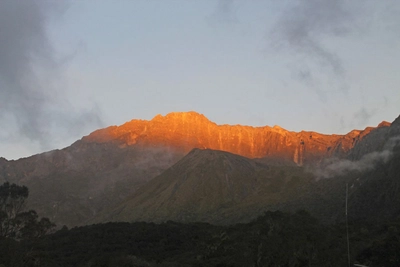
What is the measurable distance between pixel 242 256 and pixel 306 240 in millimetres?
12751

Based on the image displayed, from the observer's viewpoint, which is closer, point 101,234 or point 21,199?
point 21,199

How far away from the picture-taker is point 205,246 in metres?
102

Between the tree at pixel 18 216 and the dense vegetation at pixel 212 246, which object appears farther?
the tree at pixel 18 216

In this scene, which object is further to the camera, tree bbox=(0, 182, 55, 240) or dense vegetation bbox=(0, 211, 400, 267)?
tree bbox=(0, 182, 55, 240)

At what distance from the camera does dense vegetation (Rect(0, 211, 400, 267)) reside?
75.4m

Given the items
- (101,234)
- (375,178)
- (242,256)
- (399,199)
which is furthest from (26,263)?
(375,178)

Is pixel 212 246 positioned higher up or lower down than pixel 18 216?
lower down

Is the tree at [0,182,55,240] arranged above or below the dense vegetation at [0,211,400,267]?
above

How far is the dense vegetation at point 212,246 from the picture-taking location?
75.4m

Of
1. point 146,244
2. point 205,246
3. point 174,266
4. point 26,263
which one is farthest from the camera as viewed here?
point 146,244

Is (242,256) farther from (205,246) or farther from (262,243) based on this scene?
(205,246)

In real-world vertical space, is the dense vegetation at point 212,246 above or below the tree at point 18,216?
below

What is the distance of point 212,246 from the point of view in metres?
98.7

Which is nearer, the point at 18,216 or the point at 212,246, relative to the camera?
the point at 212,246
